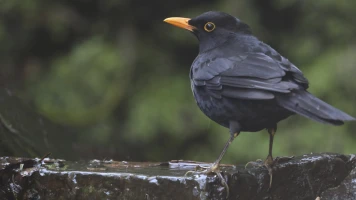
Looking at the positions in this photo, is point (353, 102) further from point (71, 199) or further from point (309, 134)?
point (71, 199)

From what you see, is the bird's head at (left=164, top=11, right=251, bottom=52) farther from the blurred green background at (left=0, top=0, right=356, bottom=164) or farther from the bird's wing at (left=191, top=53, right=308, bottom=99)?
the blurred green background at (left=0, top=0, right=356, bottom=164)

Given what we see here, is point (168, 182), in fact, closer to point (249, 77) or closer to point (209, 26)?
point (249, 77)

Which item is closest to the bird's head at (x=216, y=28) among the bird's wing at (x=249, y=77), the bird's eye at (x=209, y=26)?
the bird's eye at (x=209, y=26)

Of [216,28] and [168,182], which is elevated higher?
[216,28]

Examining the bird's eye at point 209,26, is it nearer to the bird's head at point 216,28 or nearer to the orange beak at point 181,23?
the bird's head at point 216,28

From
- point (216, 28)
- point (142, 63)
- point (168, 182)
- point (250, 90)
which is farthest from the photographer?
point (142, 63)

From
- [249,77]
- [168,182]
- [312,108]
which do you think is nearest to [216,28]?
[249,77]

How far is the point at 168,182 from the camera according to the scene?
9.75ft

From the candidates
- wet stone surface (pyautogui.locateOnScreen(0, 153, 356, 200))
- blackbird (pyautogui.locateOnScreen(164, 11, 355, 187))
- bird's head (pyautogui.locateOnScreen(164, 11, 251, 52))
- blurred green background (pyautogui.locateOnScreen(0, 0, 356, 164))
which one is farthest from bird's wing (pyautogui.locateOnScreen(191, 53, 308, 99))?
blurred green background (pyautogui.locateOnScreen(0, 0, 356, 164))

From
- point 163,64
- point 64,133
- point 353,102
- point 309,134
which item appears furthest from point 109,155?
point 353,102

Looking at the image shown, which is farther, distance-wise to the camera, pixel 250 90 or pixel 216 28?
pixel 216 28

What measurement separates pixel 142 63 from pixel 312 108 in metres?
4.15

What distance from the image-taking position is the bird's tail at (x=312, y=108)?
2861mm

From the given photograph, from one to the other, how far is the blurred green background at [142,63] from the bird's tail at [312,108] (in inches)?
112
